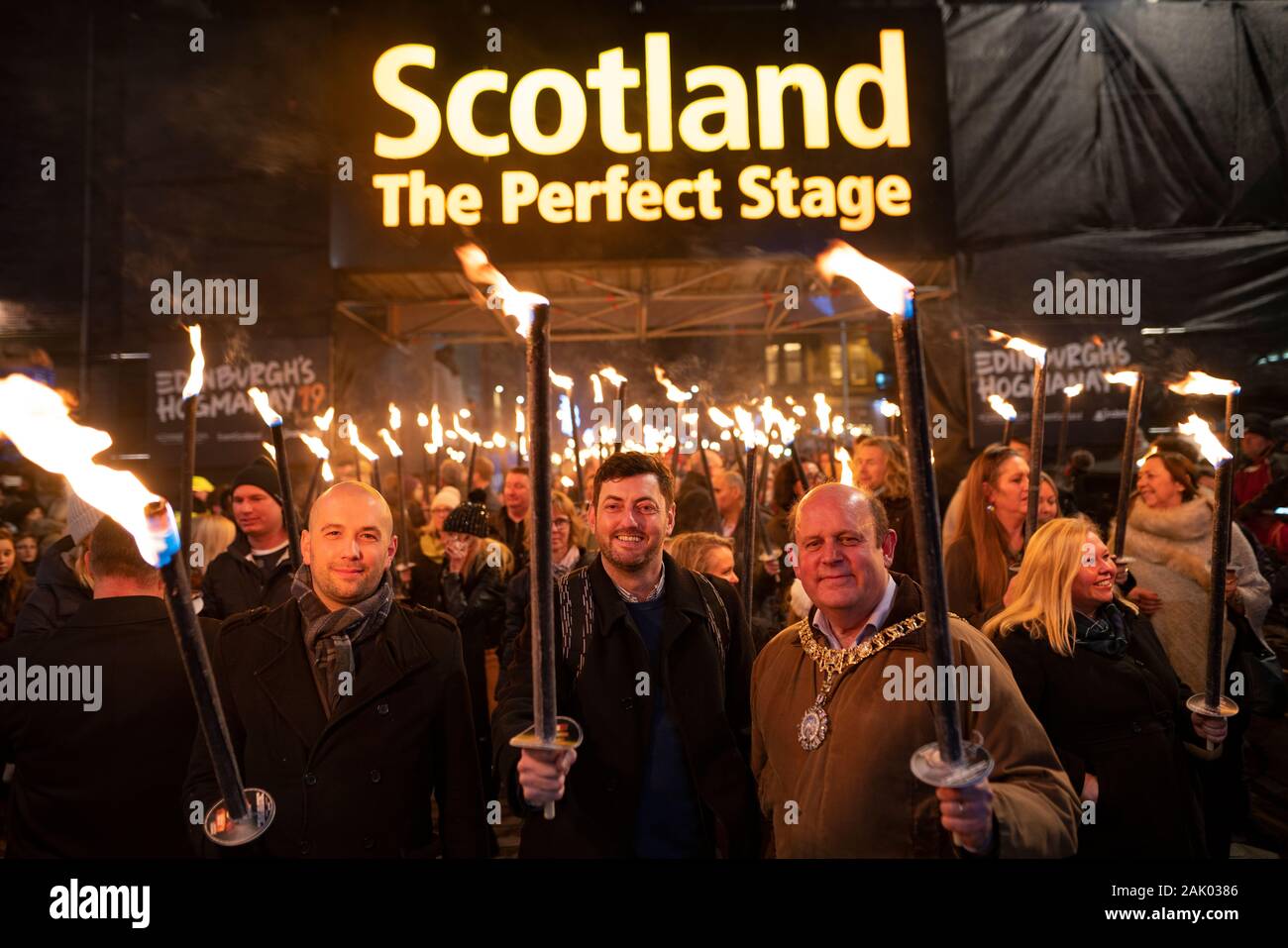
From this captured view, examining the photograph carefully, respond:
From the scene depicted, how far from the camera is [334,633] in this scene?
111 inches

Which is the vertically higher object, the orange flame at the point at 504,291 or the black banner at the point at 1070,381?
the black banner at the point at 1070,381

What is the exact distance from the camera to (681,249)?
34.4ft

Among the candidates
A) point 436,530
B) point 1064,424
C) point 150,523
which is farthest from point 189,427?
point 1064,424

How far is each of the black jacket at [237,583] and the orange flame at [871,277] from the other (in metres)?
3.23

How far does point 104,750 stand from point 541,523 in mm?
2183

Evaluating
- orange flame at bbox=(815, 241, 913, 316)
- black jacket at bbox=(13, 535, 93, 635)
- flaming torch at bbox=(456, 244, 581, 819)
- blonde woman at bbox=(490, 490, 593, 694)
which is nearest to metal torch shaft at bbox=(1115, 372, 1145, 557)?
orange flame at bbox=(815, 241, 913, 316)

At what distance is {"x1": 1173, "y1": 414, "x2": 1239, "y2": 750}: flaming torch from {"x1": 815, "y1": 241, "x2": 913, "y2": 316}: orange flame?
3.63 ft

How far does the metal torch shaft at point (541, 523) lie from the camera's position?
1502 millimetres

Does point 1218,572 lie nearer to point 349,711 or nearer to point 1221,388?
point 1221,388

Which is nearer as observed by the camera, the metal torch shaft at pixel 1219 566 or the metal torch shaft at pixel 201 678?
the metal torch shaft at pixel 201 678

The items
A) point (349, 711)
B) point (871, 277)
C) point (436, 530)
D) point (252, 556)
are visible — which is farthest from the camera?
point (436, 530)

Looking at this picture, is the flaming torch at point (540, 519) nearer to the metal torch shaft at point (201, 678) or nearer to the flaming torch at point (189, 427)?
the metal torch shaft at point (201, 678)

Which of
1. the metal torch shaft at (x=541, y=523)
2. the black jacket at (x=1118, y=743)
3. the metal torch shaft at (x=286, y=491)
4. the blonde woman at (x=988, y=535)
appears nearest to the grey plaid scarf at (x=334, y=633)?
the metal torch shaft at (x=286, y=491)
